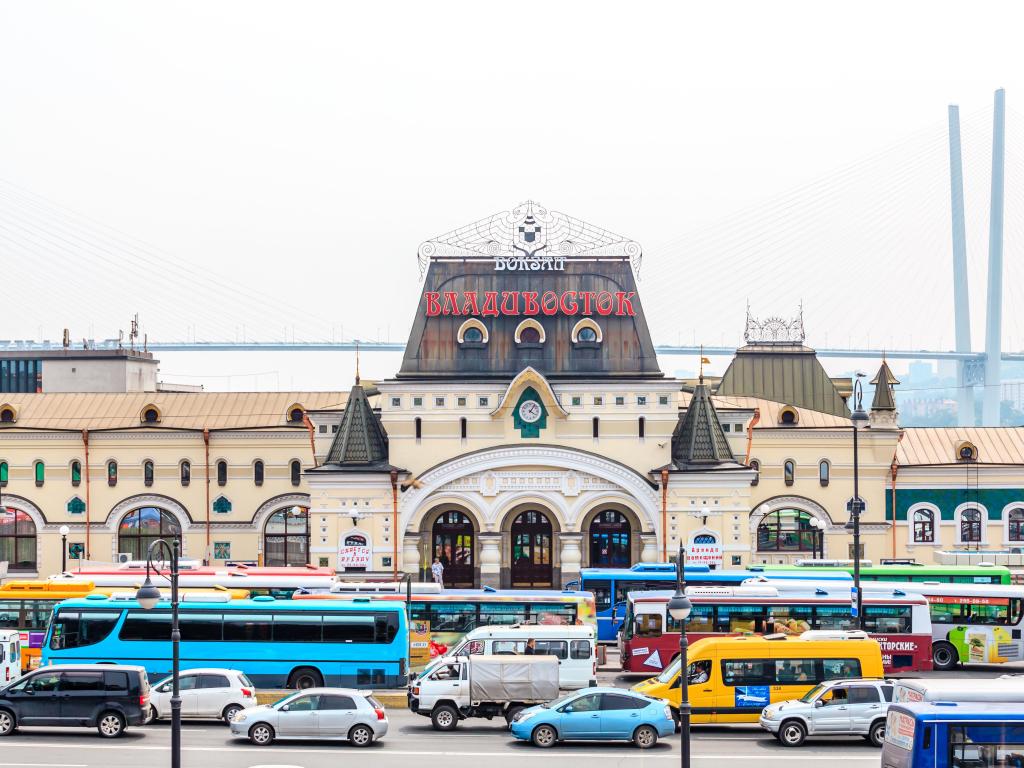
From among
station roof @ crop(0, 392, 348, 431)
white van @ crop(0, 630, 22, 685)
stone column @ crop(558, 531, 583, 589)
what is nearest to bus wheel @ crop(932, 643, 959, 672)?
stone column @ crop(558, 531, 583, 589)

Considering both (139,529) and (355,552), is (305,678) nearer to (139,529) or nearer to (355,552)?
(355,552)

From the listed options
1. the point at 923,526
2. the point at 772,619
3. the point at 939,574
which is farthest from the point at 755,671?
the point at 923,526

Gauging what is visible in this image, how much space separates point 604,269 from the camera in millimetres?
73000

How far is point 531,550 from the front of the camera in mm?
70812

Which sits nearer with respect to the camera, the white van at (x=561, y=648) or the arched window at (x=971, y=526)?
the white van at (x=561, y=648)

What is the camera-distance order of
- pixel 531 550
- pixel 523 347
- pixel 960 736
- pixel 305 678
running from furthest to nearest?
pixel 523 347 < pixel 531 550 < pixel 305 678 < pixel 960 736

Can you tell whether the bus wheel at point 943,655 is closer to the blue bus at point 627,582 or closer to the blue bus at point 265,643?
the blue bus at point 627,582

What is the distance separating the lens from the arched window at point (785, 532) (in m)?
75.2

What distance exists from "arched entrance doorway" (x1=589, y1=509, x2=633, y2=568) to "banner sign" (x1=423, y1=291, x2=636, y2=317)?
353 inches

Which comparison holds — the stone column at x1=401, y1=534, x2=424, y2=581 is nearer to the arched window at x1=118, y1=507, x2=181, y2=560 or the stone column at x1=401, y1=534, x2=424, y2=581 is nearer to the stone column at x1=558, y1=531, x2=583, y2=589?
the stone column at x1=558, y1=531, x2=583, y2=589

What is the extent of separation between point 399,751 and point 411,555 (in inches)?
1259

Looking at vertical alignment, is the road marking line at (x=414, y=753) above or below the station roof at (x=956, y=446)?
below

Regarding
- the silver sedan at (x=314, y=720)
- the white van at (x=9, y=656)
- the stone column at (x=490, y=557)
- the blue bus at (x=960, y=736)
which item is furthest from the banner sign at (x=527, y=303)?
the blue bus at (x=960, y=736)

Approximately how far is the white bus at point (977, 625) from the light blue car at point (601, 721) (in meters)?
16.4
